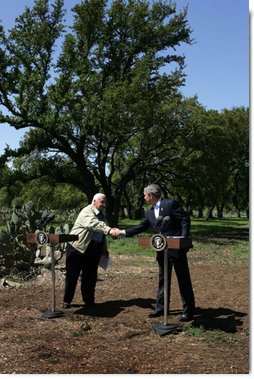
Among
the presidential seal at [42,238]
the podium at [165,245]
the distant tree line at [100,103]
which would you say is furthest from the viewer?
the distant tree line at [100,103]

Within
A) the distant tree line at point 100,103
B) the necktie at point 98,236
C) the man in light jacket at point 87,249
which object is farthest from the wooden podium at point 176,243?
the distant tree line at point 100,103

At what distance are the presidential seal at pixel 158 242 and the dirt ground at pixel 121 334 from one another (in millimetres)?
957

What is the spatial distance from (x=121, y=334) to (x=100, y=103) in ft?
54.4

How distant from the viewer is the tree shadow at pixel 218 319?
5.76 m

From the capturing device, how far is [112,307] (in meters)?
6.86

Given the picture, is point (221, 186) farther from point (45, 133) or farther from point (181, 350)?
point (181, 350)

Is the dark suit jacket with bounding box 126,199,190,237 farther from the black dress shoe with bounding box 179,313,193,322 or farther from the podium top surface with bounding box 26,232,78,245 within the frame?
the podium top surface with bounding box 26,232,78,245

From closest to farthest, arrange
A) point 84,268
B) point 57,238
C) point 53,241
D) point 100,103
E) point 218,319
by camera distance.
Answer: point 218,319 < point 57,238 < point 53,241 < point 84,268 < point 100,103

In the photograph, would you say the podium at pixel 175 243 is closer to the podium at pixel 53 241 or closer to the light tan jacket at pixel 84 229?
the light tan jacket at pixel 84 229

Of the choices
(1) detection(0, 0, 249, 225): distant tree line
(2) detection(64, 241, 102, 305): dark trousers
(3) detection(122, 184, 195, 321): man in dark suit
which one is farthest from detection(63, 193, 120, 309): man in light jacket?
(1) detection(0, 0, 249, 225): distant tree line

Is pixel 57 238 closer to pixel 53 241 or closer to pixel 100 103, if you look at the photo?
pixel 53 241

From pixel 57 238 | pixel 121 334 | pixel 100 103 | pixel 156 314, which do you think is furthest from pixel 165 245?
pixel 100 103

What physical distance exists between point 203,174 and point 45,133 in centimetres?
820

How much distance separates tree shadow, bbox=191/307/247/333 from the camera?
227 inches
